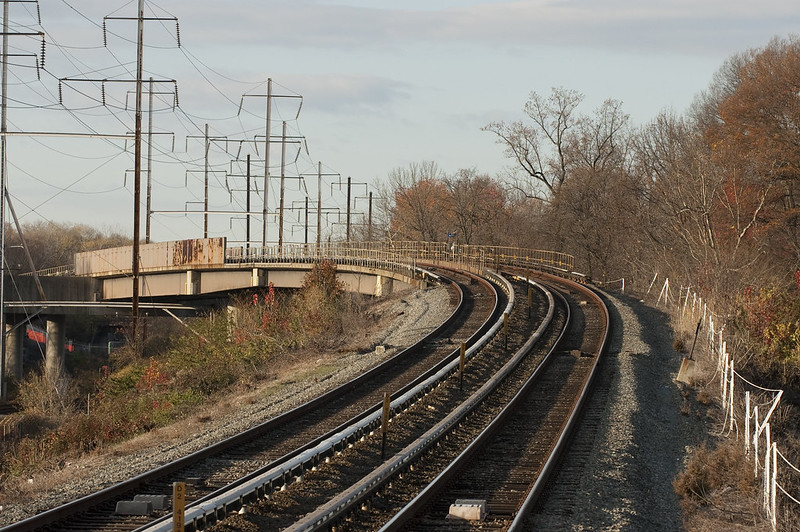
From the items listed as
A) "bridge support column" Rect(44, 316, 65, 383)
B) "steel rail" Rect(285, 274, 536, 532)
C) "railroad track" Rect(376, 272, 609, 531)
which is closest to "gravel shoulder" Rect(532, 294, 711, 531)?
"railroad track" Rect(376, 272, 609, 531)

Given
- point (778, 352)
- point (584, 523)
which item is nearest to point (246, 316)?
point (778, 352)

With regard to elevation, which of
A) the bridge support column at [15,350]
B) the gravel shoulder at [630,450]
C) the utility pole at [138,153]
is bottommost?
the bridge support column at [15,350]

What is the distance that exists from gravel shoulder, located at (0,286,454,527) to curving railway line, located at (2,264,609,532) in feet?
2.43

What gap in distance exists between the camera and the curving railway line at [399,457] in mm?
12469

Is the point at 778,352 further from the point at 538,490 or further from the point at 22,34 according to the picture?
the point at 22,34

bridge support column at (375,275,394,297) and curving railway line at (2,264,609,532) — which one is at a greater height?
bridge support column at (375,275,394,297)

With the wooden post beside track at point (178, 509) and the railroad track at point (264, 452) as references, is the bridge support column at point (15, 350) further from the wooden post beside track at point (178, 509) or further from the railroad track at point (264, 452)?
the wooden post beside track at point (178, 509)

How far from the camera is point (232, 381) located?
27922 millimetres

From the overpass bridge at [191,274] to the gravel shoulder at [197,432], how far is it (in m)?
20.8

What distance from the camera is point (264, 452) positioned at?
1645 cm

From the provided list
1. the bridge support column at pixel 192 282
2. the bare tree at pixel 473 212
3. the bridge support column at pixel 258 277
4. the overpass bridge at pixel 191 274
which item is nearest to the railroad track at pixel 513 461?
the overpass bridge at pixel 191 274

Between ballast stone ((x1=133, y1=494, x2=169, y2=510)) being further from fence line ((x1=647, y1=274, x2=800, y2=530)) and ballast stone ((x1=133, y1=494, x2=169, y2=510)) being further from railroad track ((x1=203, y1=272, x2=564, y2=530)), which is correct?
fence line ((x1=647, y1=274, x2=800, y2=530))

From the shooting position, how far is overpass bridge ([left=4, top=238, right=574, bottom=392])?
55.4 m

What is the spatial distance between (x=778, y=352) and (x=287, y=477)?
2040cm
